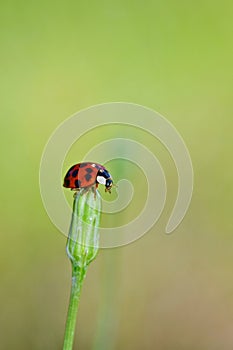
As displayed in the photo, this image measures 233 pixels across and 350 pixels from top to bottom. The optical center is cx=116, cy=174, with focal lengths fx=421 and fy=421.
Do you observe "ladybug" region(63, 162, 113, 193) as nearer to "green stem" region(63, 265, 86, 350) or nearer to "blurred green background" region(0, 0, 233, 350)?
"green stem" region(63, 265, 86, 350)

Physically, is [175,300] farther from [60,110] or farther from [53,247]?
[60,110]

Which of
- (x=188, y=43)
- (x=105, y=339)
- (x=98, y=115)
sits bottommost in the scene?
(x=105, y=339)

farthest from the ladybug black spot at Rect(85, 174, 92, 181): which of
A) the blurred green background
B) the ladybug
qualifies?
the blurred green background

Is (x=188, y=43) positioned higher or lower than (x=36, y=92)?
higher

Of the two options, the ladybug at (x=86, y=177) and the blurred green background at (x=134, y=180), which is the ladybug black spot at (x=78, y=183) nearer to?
the ladybug at (x=86, y=177)

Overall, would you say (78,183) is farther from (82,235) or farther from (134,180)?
(134,180)

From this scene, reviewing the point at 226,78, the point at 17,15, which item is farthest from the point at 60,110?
the point at 226,78

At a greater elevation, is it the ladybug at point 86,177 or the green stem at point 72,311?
the ladybug at point 86,177

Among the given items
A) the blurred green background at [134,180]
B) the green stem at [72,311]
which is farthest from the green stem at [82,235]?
the blurred green background at [134,180]
